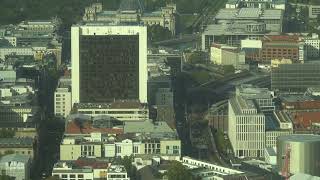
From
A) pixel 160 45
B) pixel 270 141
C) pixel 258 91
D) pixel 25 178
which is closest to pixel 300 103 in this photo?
pixel 258 91

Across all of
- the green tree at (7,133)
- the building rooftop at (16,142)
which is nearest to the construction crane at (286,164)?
the building rooftop at (16,142)

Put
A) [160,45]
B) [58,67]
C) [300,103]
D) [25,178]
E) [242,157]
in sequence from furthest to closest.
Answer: [160,45], [58,67], [300,103], [242,157], [25,178]

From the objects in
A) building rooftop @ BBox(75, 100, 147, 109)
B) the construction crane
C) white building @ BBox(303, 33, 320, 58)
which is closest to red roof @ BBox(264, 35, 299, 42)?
white building @ BBox(303, 33, 320, 58)

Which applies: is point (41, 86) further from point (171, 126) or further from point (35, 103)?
point (171, 126)

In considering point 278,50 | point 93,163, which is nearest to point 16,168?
point 93,163

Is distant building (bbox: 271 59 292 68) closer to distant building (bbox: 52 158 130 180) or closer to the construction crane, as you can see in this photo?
the construction crane

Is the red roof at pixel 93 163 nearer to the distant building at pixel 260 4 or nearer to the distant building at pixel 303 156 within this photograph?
the distant building at pixel 303 156

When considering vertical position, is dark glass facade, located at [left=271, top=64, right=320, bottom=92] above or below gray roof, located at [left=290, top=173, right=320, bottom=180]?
above
